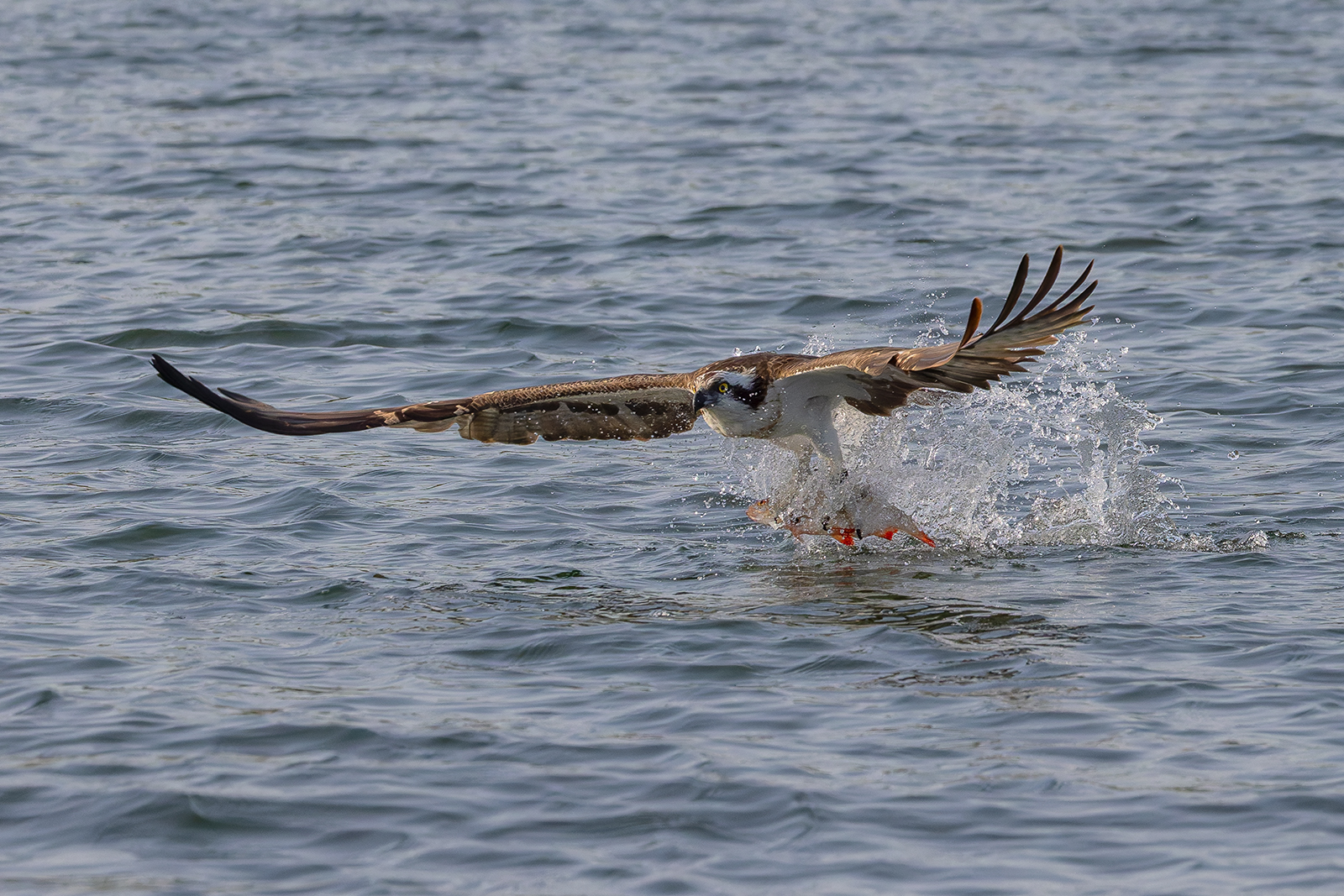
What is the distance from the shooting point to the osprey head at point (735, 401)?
954cm

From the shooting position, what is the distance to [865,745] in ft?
23.4

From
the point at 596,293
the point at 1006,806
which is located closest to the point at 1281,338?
the point at 596,293

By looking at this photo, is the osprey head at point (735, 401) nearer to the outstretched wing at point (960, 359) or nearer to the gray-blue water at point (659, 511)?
the outstretched wing at point (960, 359)

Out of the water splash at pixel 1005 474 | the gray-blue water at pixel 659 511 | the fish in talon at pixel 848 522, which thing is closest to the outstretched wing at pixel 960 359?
the water splash at pixel 1005 474

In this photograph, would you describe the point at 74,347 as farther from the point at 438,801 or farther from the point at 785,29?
the point at 785,29

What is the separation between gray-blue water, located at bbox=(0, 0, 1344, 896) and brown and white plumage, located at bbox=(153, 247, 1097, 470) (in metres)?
0.58

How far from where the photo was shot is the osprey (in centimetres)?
845

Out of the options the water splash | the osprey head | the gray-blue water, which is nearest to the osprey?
the osprey head

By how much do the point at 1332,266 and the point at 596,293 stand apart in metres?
6.08

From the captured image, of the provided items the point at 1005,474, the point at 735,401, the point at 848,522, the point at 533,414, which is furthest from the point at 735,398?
the point at 1005,474

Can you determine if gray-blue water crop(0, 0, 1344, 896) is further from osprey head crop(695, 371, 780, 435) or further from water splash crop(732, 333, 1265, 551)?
osprey head crop(695, 371, 780, 435)

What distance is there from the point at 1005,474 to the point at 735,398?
80.5 inches

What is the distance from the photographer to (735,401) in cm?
960

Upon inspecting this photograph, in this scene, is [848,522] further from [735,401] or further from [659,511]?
[659,511]
